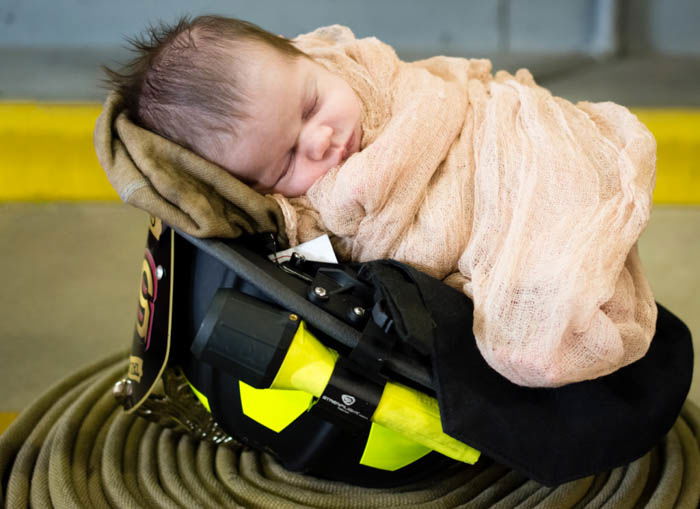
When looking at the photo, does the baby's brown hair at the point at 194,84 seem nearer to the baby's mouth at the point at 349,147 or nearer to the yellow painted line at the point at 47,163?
the baby's mouth at the point at 349,147

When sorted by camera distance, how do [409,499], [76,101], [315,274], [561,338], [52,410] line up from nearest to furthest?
[561,338], [315,274], [409,499], [52,410], [76,101]

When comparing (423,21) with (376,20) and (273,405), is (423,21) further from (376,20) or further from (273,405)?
(273,405)

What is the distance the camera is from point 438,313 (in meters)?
0.79

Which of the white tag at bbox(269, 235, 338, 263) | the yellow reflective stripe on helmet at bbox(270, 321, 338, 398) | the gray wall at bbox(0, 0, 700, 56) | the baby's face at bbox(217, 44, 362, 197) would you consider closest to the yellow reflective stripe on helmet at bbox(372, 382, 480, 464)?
the yellow reflective stripe on helmet at bbox(270, 321, 338, 398)

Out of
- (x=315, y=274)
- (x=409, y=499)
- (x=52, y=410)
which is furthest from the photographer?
(x=52, y=410)

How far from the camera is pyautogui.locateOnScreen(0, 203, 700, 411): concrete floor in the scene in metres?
1.45

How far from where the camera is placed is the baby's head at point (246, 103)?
2.90ft

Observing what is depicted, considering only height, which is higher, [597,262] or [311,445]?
[597,262]

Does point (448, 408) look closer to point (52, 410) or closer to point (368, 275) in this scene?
point (368, 275)

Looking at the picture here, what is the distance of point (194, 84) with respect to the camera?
0.88 m

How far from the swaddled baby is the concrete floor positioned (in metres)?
0.61

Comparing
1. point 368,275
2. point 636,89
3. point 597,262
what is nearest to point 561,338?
point 597,262

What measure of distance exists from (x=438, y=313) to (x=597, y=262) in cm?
16

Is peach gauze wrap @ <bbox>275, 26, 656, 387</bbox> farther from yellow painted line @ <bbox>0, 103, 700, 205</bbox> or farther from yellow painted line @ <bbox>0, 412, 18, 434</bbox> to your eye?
yellow painted line @ <bbox>0, 103, 700, 205</bbox>
